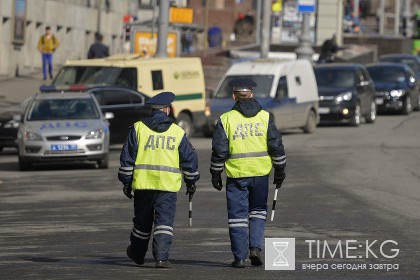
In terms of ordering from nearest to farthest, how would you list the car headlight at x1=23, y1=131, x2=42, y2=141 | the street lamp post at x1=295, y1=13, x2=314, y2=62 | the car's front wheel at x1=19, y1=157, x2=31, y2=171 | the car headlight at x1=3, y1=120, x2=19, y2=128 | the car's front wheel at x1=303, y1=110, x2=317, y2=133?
the car headlight at x1=23, y1=131, x2=42, y2=141
the car's front wheel at x1=19, y1=157, x2=31, y2=171
the car headlight at x1=3, y1=120, x2=19, y2=128
the car's front wheel at x1=303, y1=110, x2=317, y2=133
the street lamp post at x1=295, y1=13, x2=314, y2=62

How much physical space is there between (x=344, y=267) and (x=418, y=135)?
22.9m

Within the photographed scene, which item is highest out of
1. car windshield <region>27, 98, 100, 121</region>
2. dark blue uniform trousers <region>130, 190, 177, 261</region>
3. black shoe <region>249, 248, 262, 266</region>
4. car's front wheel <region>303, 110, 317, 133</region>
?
dark blue uniform trousers <region>130, 190, 177, 261</region>

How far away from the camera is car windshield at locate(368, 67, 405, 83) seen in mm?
44147

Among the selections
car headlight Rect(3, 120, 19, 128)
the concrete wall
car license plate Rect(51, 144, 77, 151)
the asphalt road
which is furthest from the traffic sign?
car license plate Rect(51, 144, 77, 151)

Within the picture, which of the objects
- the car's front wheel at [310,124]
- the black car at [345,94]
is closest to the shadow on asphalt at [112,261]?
the car's front wheel at [310,124]

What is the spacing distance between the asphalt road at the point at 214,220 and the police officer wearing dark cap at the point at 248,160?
16.4 inches

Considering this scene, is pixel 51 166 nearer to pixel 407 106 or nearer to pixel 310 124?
pixel 310 124

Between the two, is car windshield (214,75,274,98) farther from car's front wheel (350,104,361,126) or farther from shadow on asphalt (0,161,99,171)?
shadow on asphalt (0,161,99,171)

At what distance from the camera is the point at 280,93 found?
34.2 m

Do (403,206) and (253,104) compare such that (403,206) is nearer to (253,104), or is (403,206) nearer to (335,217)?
(335,217)

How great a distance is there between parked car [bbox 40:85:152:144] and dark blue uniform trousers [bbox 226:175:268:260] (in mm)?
17029

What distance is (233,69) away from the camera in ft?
117

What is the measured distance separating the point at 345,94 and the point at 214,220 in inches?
833

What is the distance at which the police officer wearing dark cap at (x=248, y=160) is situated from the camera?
498 inches
